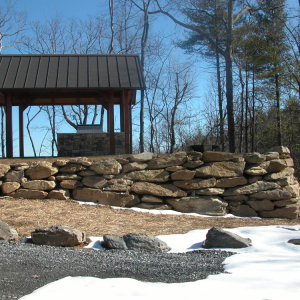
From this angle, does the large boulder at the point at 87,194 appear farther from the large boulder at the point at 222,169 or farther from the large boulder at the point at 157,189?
the large boulder at the point at 222,169

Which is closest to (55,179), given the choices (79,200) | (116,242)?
(79,200)

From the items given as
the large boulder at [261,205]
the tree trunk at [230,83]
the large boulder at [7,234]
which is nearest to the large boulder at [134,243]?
the large boulder at [7,234]

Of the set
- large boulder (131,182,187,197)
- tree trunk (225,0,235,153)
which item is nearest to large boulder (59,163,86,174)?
large boulder (131,182,187,197)

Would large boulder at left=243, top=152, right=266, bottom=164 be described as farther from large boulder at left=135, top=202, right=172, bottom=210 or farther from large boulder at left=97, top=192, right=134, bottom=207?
large boulder at left=97, top=192, right=134, bottom=207

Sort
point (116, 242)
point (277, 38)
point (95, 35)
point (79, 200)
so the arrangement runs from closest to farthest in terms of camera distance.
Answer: point (116, 242), point (79, 200), point (277, 38), point (95, 35)

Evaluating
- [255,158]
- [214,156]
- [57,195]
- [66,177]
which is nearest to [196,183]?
[214,156]

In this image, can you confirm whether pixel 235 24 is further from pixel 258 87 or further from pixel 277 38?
pixel 258 87

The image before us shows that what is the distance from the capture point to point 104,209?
654 cm

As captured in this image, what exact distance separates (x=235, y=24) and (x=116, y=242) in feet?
48.2

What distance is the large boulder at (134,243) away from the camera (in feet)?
12.6

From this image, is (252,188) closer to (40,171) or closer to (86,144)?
(40,171)

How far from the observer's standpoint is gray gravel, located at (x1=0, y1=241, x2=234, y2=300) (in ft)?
8.02

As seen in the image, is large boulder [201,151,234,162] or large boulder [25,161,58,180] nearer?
large boulder [25,161,58,180]

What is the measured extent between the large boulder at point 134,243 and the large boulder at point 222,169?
3494 mm
